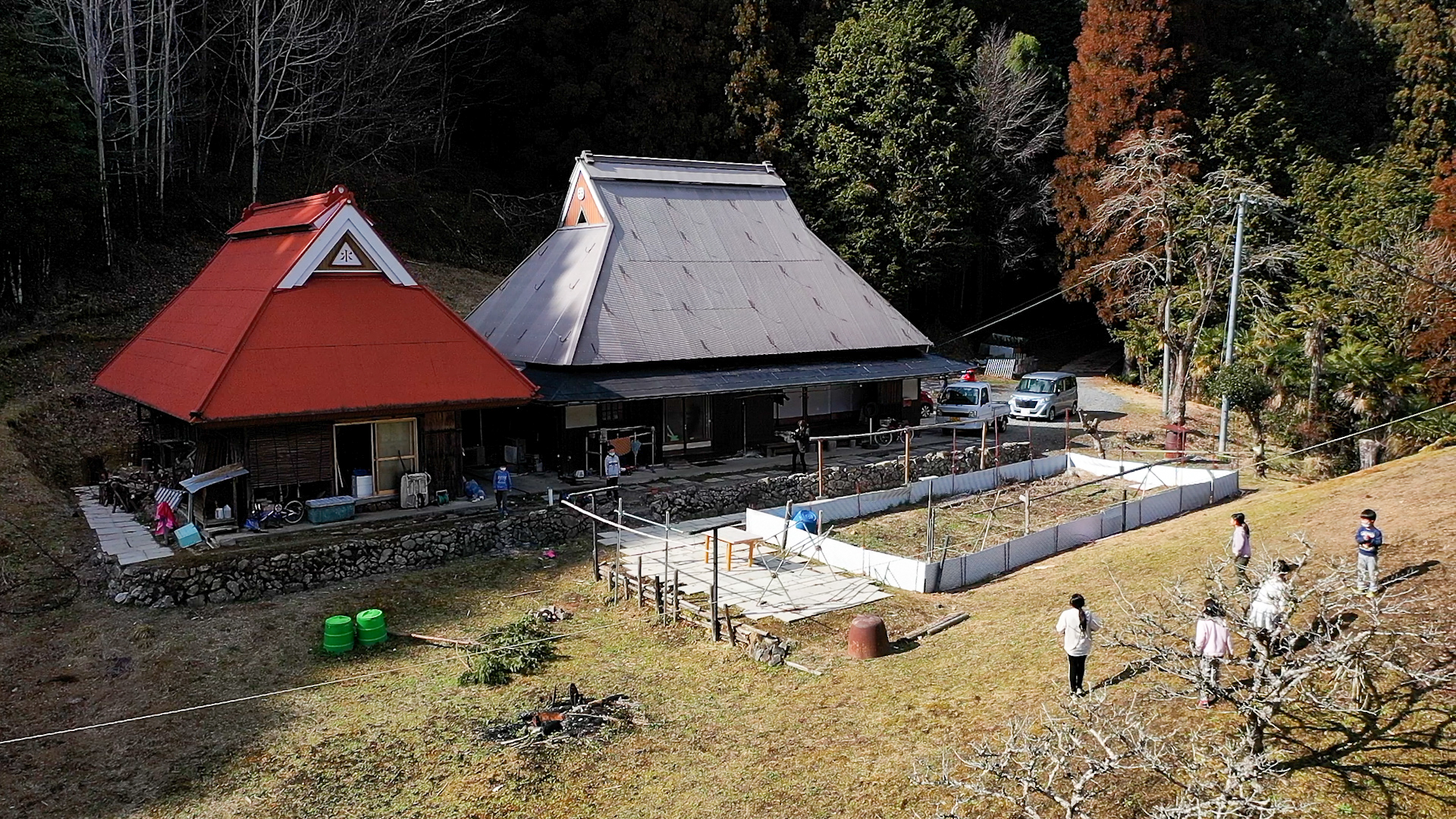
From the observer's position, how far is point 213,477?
61.8ft

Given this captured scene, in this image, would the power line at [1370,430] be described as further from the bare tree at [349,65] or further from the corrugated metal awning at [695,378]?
the bare tree at [349,65]

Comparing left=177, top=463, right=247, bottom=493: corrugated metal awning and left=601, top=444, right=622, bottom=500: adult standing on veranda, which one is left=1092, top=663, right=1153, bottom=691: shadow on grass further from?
left=177, top=463, right=247, bottom=493: corrugated metal awning

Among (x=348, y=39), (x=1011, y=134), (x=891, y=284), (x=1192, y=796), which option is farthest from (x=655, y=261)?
(x=1011, y=134)

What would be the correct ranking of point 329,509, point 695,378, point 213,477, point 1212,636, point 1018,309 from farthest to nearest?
point 1018,309
point 695,378
point 329,509
point 213,477
point 1212,636

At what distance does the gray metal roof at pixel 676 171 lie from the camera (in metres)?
29.4

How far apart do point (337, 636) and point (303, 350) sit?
24.0ft

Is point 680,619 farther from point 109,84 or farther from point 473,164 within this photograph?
point 473,164

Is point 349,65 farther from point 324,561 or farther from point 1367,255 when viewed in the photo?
point 1367,255

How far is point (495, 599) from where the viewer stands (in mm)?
17312

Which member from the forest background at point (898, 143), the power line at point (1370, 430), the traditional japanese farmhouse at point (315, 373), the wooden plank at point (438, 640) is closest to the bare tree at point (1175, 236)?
the forest background at point (898, 143)

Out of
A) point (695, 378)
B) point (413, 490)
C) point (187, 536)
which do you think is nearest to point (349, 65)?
point (695, 378)

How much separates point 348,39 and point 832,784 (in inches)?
1463

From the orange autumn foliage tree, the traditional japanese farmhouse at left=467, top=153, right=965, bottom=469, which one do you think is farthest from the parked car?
the orange autumn foliage tree

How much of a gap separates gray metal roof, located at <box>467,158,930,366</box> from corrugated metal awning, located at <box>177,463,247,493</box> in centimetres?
785
